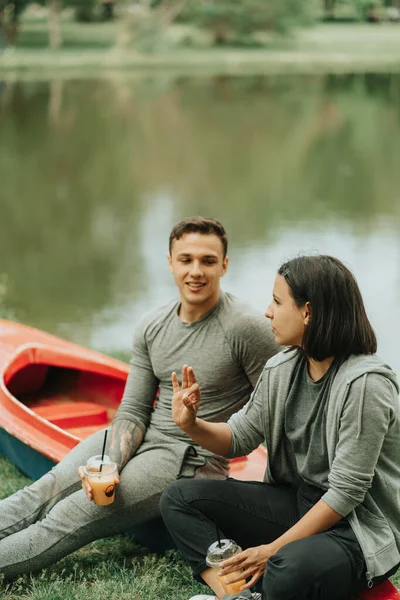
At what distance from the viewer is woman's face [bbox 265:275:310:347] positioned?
2.41 m

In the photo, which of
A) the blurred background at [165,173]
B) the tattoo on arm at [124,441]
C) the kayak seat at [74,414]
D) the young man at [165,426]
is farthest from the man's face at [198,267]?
the kayak seat at [74,414]

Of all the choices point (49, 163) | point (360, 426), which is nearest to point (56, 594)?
point (360, 426)

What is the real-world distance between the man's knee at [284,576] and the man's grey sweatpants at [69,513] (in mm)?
659

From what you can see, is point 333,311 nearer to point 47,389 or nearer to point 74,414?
point 74,414

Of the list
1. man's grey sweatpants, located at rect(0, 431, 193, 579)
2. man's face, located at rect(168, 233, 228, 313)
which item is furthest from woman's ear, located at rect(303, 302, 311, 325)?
man's grey sweatpants, located at rect(0, 431, 193, 579)

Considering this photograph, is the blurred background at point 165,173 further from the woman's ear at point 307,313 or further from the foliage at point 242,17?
the foliage at point 242,17

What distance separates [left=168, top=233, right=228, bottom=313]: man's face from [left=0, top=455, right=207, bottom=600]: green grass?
845 millimetres

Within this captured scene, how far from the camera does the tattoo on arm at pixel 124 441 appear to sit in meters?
2.96

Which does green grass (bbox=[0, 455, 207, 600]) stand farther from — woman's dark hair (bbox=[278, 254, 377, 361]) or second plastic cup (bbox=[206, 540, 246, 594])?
woman's dark hair (bbox=[278, 254, 377, 361])

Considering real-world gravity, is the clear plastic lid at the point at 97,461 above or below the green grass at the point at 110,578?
above

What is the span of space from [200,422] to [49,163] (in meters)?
12.9

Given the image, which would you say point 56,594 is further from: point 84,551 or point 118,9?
point 118,9

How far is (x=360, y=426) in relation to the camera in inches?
90.5

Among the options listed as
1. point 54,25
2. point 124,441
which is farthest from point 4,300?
point 54,25
